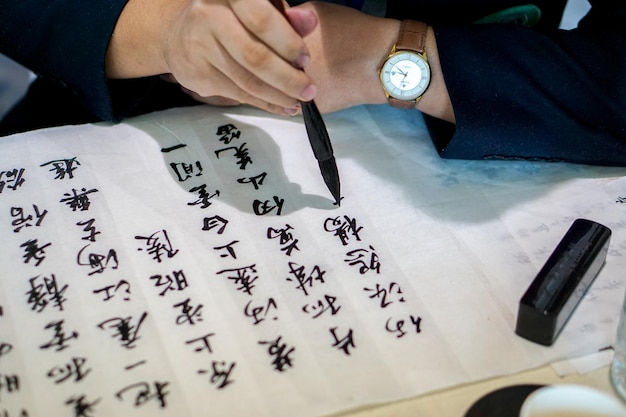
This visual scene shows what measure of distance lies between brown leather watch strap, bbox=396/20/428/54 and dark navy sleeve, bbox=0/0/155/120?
0.93ft

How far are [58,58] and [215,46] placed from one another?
247 millimetres

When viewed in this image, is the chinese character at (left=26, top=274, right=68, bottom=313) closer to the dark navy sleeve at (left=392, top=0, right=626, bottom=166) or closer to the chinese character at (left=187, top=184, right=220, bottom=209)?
the chinese character at (left=187, top=184, right=220, bottom=209)

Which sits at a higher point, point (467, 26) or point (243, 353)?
point (467, 26)

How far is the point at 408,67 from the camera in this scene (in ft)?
2.35

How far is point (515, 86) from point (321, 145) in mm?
222

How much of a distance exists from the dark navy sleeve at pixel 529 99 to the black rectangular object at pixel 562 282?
15 cm

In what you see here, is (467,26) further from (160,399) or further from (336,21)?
(160,399)

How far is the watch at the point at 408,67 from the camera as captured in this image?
71 centimetres

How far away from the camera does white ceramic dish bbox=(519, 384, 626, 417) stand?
1.42 feet

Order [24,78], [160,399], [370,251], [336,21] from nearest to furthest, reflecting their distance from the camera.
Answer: [160,399] < [370,251] < [336,21] < [24,78]

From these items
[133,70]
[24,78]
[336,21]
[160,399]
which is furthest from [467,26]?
[24,78]

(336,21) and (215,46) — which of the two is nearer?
(215,46)

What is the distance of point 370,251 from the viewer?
0.61m

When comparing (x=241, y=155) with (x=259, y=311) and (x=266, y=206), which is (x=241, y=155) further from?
(x=259, y=311)
